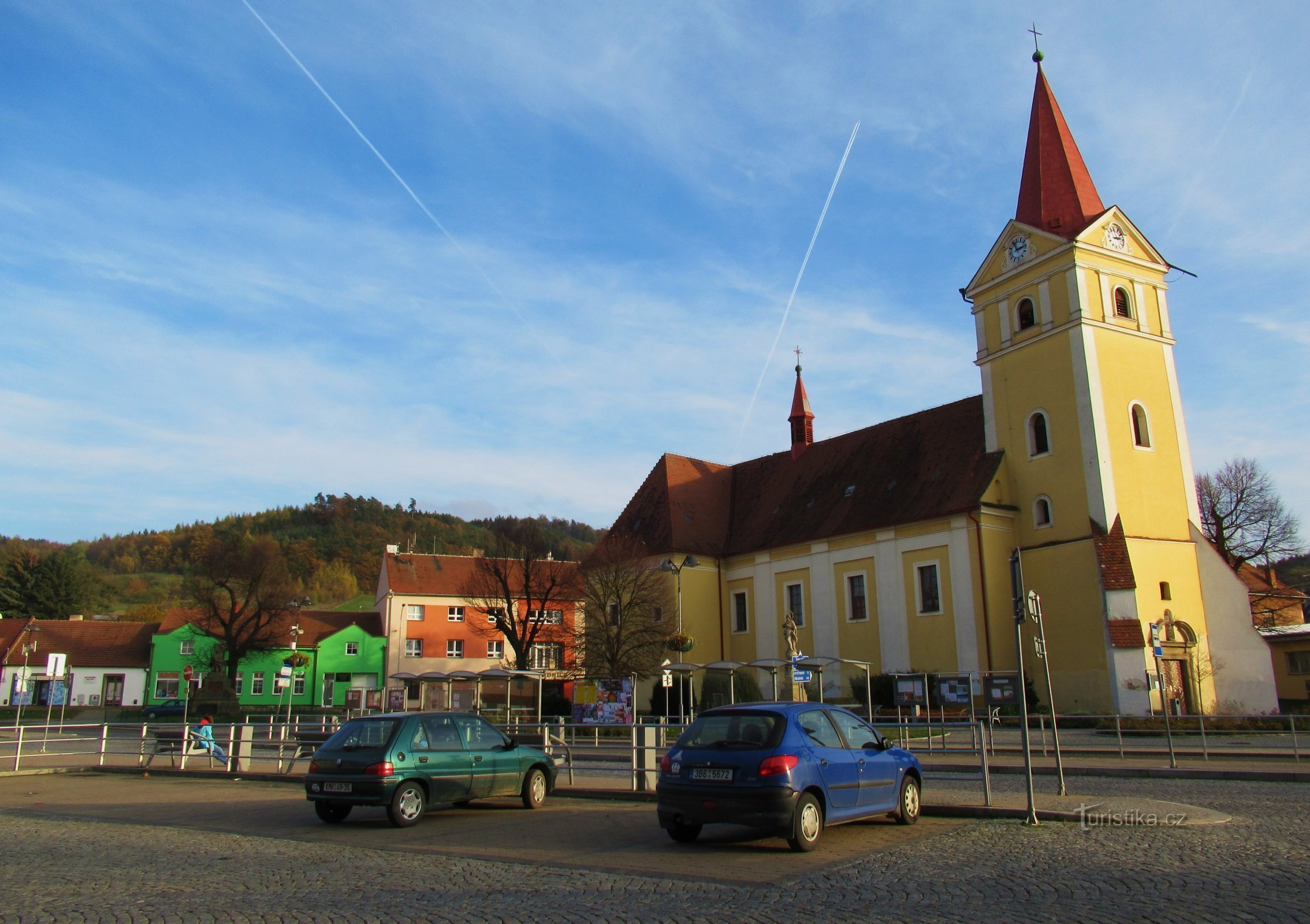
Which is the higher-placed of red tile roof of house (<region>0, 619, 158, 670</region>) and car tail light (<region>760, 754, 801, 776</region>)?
red tile roof of house (<region>0, 619, 158, 670</region>)

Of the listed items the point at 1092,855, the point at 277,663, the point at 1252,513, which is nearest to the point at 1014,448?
the point at 1252,513

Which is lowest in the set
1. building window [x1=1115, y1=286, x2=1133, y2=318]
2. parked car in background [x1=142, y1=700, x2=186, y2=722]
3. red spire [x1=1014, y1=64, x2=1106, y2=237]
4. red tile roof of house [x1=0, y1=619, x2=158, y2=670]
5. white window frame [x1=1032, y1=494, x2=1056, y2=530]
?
parked car in background [x1=142, y1=700, x2=186, y2=722]

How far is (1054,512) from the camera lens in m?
36.9

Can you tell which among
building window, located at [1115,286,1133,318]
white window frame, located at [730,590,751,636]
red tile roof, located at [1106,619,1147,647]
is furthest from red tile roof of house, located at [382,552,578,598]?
building window, located at [1115,286,1133,318]

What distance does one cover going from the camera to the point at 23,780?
19.6 m

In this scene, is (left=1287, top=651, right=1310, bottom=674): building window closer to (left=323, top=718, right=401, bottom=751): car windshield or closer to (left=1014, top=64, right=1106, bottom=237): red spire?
(left=1014, top=64, right=1106, bottom=237): red spire

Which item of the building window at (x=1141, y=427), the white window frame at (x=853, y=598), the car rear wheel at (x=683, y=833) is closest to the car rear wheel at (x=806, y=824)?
the car rear wheel at (x=683, y=833)

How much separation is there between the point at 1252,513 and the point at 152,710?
2342 inches

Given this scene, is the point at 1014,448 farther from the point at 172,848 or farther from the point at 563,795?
the point at 172,848

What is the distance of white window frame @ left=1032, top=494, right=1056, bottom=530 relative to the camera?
37000 mm

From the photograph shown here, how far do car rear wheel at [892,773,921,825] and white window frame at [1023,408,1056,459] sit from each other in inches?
1134

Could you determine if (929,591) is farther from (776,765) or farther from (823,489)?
(776,765)

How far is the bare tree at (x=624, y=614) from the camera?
137 ft

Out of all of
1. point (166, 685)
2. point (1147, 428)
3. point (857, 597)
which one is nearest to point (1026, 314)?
point (1147, 428)
